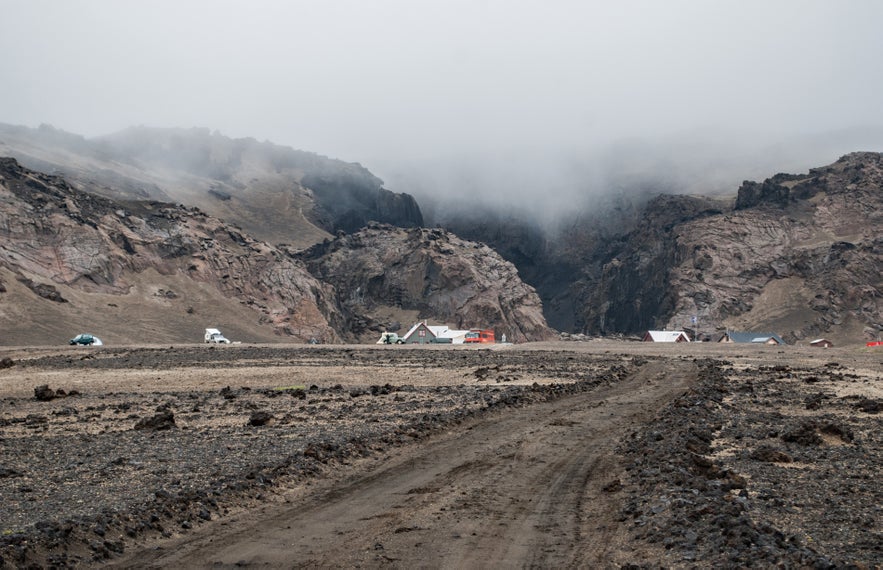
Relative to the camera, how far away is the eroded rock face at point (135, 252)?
331 ft

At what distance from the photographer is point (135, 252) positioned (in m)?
115

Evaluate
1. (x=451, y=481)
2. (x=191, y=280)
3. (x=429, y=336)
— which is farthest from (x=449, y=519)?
(x=191, y=280)

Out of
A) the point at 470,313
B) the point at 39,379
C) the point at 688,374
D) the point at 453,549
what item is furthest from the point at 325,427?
the point at 470,313

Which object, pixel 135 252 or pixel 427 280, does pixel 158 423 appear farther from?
pixel 427 280

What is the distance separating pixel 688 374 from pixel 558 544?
28.0m

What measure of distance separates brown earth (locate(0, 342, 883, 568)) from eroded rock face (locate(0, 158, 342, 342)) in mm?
83596

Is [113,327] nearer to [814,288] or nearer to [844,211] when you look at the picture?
[814,288]

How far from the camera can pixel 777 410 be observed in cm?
1998

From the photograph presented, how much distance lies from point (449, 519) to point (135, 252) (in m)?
115

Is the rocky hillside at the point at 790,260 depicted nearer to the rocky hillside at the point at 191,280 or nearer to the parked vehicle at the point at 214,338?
the rocky hillside at the point at 191,280

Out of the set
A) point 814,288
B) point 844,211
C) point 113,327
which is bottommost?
point 113,327

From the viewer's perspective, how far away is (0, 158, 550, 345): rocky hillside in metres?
92.6

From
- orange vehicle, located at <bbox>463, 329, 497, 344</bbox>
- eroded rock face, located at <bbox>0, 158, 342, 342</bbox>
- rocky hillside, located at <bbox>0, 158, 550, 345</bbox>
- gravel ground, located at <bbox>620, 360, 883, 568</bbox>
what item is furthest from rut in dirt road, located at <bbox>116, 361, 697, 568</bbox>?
orange vehicle, located at <bbox>463, 329, 497, 344</bbox>

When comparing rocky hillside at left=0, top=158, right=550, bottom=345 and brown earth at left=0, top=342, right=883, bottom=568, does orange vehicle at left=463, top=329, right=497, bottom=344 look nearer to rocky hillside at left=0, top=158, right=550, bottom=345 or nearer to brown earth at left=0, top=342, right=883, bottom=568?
rocky hillside at left=0, top=158, right=550, bottom=345
